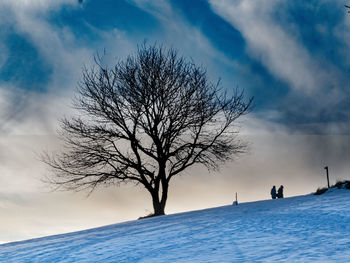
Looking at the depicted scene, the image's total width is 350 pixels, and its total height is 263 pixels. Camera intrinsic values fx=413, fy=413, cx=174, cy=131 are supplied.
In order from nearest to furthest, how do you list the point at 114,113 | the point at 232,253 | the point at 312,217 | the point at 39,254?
the point at 232,253
the point at 312,217
the point at 39,254
the point at 114,113

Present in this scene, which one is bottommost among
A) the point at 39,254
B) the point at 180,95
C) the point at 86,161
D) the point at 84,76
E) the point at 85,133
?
the point at 39,254

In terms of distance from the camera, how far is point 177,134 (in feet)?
75.7

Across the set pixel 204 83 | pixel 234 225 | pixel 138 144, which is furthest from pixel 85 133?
pixel 234 225

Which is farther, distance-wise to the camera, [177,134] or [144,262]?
[177,134]

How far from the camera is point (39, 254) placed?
401 inches

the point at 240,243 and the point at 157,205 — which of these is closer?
the point at 240,243

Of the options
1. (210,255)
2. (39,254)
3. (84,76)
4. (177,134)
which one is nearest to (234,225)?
(210,255)

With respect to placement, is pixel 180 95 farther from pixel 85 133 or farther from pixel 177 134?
pixel 85 133

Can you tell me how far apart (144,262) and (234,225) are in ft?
10.7

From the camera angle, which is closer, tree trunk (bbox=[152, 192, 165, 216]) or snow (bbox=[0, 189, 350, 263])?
snow (bbox=[0, 189, 350, 263])

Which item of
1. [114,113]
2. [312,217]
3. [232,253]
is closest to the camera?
[232,253]

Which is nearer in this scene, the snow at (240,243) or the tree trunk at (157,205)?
the snow at (240,243)

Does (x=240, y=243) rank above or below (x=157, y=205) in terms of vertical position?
below

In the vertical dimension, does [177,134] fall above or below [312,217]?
above
